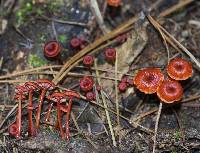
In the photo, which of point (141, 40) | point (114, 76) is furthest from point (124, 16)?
point (114, 76)

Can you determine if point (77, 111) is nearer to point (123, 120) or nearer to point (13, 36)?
point (123, 120)

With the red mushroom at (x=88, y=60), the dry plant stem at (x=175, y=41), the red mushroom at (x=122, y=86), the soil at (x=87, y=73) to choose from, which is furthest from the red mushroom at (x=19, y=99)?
the dry plant stem at (x=175, y=41)

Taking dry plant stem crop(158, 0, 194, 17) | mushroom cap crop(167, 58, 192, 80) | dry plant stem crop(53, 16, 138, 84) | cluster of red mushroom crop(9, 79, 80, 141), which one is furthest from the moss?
dry plant stem crop(158, 0, 194, 17)

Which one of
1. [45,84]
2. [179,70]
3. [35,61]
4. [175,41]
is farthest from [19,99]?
[175,41]

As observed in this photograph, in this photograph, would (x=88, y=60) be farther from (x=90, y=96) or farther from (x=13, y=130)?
(x=13, y=130)

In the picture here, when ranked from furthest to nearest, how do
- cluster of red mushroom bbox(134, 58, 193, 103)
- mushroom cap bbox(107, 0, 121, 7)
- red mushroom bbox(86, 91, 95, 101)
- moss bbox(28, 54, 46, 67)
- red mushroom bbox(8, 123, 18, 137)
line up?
mushroom cap bbox(107, 0, 121, 7)
moss bbox(28, 54, 46, 67)
red mushroom bbox(86, 91, 95, 101)
cluster of red mushroom bbox(134, 58, 193, 103)
red mushroom bbox(8, 123, 18, 137)

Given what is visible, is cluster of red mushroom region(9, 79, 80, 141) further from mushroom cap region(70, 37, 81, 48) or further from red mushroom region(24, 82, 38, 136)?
mushroom cap region(70, 37, 81, 48)
